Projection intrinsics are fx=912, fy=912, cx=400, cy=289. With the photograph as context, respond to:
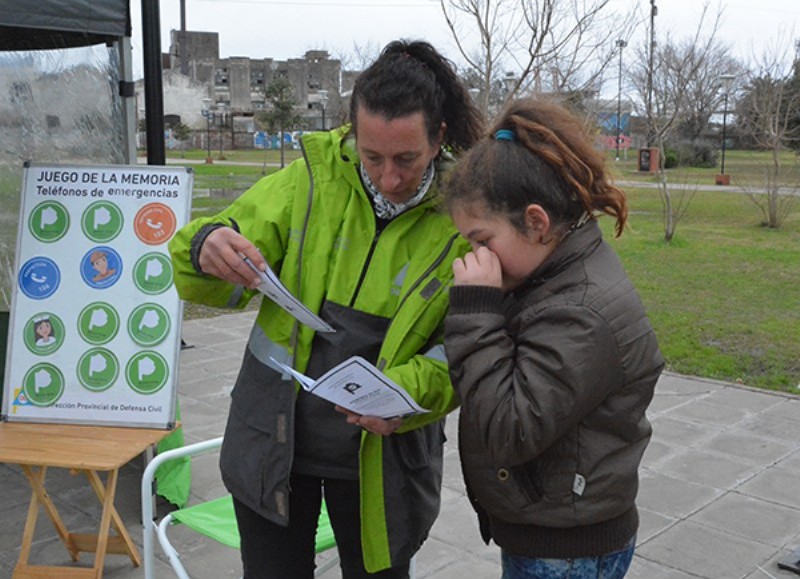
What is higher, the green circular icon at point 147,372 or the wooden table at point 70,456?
the green circular icon at point 147,372

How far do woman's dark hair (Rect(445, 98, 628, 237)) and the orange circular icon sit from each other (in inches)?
81.6

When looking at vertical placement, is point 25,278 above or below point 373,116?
below

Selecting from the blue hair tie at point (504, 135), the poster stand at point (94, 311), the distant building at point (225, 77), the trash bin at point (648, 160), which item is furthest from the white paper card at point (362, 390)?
the distant building at point (225, 77)

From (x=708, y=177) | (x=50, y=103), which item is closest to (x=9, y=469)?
(x=50, y=103)

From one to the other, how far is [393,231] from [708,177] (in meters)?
27.0

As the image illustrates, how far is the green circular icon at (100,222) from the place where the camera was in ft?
11.6

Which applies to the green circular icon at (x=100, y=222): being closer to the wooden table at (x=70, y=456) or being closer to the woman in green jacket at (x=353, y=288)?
the wooden table at (x=70, y=456)

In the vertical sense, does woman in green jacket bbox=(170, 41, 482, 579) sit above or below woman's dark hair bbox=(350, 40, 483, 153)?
below

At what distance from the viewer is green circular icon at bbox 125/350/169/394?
3396mm

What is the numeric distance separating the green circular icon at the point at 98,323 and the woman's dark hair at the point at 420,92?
74.9 inches

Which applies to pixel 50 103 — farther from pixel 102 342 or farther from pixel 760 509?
pixel 760 509

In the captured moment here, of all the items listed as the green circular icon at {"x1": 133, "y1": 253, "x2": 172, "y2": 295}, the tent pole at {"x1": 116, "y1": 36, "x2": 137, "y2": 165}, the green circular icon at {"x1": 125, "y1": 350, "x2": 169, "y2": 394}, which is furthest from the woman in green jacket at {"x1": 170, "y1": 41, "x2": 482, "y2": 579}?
the tent pole at {"x1": 116, "y1": 36, "x2": 137, "y2": 165}

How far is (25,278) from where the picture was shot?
3504 millimetres

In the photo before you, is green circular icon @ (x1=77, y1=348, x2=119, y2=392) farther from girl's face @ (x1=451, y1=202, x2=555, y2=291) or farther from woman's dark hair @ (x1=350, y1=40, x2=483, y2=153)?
girl's face @ (x1=451, y1=202, x2=555, y2=291)
